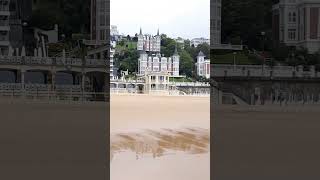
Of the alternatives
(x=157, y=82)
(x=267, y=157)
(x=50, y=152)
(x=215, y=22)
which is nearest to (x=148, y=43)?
(x=157, y=82)

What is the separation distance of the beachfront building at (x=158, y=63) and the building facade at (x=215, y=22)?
14.8 metres

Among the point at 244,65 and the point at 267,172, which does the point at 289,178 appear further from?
the point at 244,65

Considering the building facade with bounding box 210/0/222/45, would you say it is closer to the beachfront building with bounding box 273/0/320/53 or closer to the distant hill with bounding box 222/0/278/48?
the distant hill with bounding box 222/0/278/48

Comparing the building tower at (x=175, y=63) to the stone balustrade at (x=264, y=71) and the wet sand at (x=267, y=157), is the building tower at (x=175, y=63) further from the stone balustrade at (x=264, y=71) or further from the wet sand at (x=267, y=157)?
the wet sand at (x=267, y=157)

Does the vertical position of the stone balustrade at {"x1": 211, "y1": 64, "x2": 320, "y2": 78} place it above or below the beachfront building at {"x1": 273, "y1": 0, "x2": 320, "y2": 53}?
below

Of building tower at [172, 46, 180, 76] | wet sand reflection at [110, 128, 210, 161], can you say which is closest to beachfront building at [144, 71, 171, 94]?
building tower at [172, 46, 180, 76]

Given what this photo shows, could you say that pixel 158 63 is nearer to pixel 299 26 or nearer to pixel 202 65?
pixel 202 65

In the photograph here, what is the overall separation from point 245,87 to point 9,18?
7.72 metres

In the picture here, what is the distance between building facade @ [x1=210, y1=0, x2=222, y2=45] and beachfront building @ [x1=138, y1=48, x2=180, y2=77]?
14.8 meters

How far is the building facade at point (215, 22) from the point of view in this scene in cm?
1833

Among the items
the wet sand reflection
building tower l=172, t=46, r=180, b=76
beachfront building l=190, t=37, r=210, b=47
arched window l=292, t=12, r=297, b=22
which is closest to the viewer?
the wet sand reflection

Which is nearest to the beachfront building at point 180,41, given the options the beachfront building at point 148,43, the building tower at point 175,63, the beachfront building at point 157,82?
the building tower at point 175,63

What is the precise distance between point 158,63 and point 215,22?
1804 cm

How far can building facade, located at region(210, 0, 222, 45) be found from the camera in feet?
60.1
